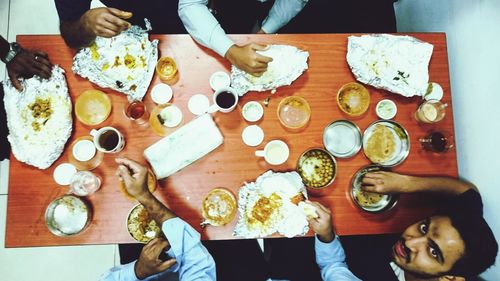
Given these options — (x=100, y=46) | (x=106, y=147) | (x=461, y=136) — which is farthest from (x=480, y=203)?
(x=100, y=46)

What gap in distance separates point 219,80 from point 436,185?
1.28 m

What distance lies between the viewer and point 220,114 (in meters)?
1.83

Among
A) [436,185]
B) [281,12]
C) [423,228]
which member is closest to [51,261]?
[281,12]

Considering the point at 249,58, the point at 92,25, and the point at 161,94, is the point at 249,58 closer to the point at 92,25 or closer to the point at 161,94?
the point at 161,94

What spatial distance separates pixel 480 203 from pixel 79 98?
7.23 feet

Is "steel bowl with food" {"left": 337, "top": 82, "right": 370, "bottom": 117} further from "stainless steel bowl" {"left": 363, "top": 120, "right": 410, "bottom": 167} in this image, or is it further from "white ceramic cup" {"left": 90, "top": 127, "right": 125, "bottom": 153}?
"white ceramic cup" {"left": 90, "top": 127, "right": 125, "bottom": 153}

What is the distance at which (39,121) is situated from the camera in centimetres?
173

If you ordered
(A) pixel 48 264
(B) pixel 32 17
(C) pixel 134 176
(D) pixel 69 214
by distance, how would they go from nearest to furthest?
(C) pixel 134 176, (D) pixel 69 214, (A) pixel 48 264, (B) pixel 32 17

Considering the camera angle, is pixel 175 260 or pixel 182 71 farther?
pixel 182 71

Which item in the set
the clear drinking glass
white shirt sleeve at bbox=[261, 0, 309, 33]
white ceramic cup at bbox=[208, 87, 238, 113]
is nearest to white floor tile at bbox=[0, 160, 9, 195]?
the clear drinking glass

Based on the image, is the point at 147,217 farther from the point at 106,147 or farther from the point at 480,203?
the point at 480,203

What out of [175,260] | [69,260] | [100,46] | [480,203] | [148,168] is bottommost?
[69,260]

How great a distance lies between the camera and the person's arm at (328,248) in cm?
173

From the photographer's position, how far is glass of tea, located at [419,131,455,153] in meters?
1.86
